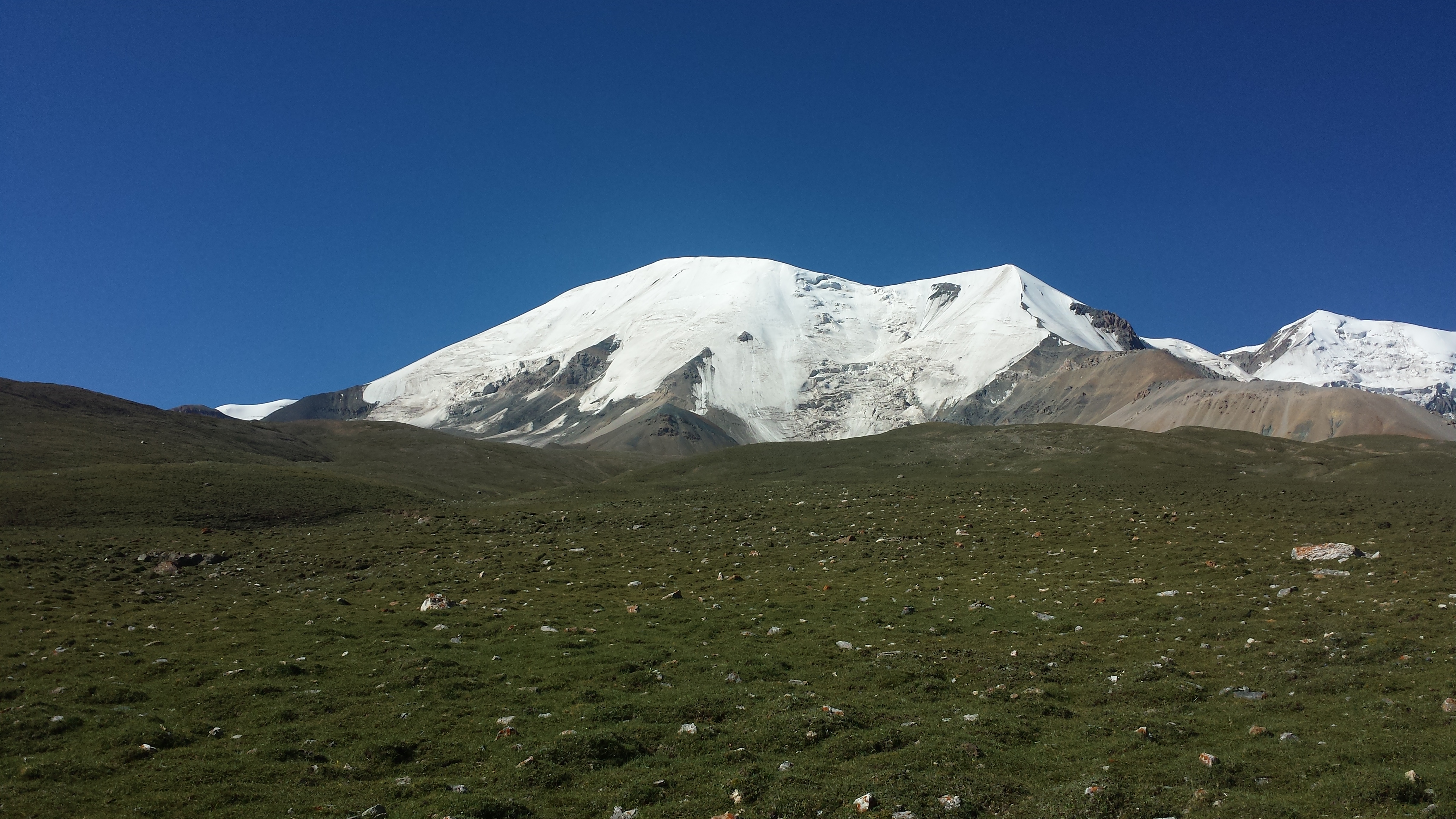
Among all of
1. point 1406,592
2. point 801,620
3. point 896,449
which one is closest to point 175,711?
point 801,620

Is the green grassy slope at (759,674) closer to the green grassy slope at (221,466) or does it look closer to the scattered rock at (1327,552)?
the scattered rock at (1327,552)

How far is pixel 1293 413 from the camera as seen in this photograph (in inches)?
6831

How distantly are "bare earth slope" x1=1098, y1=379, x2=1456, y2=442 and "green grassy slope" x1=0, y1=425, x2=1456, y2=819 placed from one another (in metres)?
137

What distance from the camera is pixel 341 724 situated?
48.9ft

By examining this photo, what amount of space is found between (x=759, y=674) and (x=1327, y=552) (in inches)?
875

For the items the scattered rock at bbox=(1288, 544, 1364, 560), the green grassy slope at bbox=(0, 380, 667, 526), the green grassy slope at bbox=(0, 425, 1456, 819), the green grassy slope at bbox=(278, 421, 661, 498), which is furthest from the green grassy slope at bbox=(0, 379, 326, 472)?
the scattered rock at bbox=(1288, 544, 1364, 560)

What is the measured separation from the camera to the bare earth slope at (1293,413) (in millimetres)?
161375

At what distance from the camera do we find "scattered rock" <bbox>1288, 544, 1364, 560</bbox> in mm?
27734

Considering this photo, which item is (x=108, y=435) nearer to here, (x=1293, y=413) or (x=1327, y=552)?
(x=1327, y=552)

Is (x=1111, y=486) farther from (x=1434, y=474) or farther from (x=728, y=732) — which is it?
(x=728, y=732)

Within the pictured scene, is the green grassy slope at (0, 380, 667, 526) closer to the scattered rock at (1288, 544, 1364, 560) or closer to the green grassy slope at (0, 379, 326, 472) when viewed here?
the green grassy slope at (0, 379, 326, 472)

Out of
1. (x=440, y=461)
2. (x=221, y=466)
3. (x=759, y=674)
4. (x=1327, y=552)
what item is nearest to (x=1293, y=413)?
(x=440, y=461)

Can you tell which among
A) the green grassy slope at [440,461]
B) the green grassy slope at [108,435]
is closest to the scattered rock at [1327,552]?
the green grassy slope at [440,461]

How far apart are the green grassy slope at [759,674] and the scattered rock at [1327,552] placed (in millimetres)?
1606
